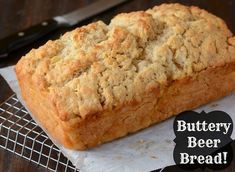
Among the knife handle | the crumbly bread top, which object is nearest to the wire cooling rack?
the crumbly bread top

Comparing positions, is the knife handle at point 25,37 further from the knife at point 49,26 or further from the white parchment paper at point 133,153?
the white parchment paper at point 133,153

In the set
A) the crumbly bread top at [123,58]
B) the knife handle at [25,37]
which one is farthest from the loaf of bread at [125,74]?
the knife handle at [25,37]

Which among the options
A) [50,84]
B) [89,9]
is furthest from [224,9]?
[50,84]

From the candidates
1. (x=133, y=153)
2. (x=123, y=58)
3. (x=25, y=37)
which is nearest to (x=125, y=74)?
(x=123, y=58)

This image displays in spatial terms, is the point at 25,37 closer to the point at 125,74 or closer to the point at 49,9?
the point at 49,9

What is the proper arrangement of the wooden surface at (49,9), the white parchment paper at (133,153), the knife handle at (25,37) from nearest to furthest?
the white parchment paper at (133,153) < the knife handle at (25,37) < the wooden surface at (49,9)

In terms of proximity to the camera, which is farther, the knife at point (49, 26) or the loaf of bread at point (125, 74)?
the knife at point (49, 26)

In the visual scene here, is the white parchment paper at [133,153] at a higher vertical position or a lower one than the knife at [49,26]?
lower

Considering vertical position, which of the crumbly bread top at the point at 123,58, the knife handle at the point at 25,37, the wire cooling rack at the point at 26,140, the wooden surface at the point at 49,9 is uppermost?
the crumbly bread top at the point at 123,58

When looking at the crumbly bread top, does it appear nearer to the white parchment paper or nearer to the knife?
the white parchment paper
